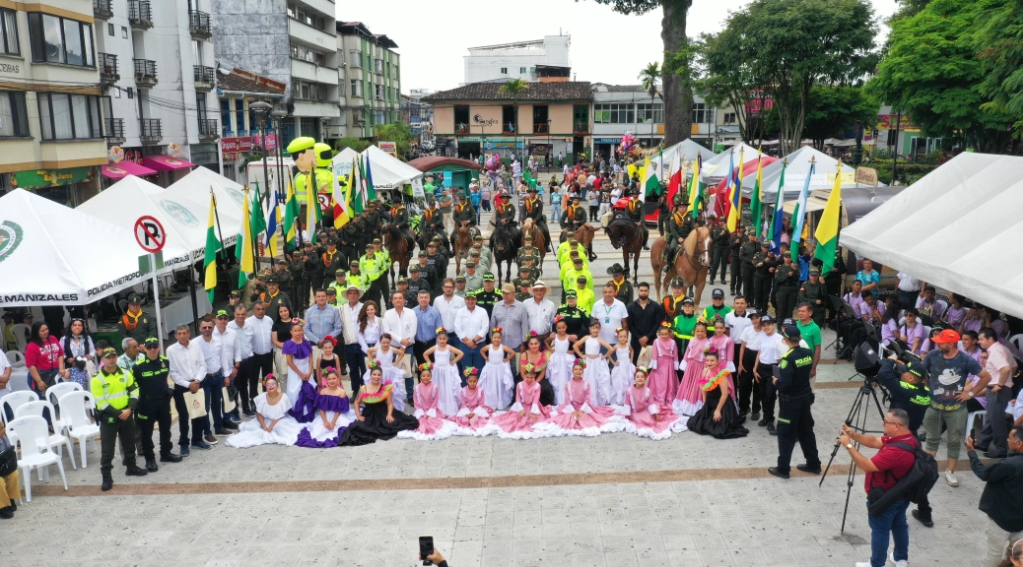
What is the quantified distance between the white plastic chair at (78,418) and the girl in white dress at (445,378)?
14.4 ft

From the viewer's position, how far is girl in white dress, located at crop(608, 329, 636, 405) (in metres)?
11.1

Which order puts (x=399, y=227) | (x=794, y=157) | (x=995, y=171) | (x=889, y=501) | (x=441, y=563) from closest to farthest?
1. (x=441, y=563)
2. (x=889, y=501)
3. (x=995, y=171)
4. (x=399, y=227)
5. (x=794, y=157)

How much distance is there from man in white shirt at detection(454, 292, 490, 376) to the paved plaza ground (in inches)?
64.9

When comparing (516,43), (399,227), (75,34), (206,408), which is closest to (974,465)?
(206,408)

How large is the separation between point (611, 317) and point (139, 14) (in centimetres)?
3001

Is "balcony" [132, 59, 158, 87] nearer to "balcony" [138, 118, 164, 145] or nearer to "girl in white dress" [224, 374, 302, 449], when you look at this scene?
"balcony" [138, 118, 164, 145]

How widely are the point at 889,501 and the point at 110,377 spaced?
26.8 feet

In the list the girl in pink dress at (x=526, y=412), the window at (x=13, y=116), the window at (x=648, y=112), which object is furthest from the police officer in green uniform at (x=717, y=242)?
the window at (x=648, y=112)

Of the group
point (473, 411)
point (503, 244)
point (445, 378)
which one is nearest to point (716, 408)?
point (473, 411)

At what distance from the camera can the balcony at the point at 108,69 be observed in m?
28.7

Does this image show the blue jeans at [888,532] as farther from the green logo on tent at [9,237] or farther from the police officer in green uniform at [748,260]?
the green logo on tent at [9,237]

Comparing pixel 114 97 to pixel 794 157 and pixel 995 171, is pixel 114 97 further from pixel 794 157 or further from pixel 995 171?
pixel 995 171

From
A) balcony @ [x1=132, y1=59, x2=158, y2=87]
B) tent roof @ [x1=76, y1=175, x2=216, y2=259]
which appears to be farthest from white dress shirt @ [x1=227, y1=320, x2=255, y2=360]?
balcony @ [x1=132, y1=59, x2=158, y2=87]

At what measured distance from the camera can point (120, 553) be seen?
7738 mm
